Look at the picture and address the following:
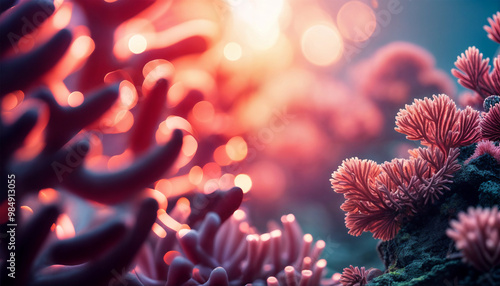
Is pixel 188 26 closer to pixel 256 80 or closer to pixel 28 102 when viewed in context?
pixel 256 80

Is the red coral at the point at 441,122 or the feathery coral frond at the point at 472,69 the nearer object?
the red coral at the point at 441,122

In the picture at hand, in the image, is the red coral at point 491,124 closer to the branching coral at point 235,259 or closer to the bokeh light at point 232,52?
the branching coral at point 235,259

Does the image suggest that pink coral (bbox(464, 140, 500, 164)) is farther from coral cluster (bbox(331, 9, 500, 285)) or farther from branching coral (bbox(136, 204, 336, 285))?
branching coral (bbox(136, 204, 336, 285))

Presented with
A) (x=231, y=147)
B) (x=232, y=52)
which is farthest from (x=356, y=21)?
(x=231, y=147)

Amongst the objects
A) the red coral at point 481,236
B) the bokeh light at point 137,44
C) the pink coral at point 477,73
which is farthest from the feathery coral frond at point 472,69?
the bokeh light at point 137,44

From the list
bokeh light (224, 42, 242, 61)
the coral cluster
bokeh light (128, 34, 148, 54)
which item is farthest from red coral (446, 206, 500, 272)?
bokeh light (224, 42, 242, 61)

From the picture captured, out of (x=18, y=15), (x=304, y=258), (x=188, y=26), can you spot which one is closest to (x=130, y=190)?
(x=18, y=15)
